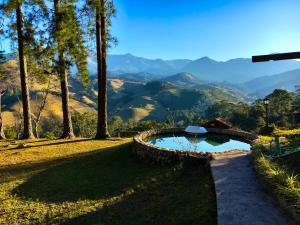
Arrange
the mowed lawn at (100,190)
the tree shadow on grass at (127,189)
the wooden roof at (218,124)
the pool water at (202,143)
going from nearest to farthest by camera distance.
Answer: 1. the tree shadow on grass at (127,189)
2. the mowed lawn at (100,190)
3. the pool water at (202,143)
4. the wooden roof at (218,124)

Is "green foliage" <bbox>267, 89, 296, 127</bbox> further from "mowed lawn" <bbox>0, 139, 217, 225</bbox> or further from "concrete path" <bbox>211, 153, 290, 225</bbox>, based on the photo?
"concrete path" <bbox>211, 153, 290, 225</bbox>

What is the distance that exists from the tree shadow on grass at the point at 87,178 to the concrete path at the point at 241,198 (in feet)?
10.8

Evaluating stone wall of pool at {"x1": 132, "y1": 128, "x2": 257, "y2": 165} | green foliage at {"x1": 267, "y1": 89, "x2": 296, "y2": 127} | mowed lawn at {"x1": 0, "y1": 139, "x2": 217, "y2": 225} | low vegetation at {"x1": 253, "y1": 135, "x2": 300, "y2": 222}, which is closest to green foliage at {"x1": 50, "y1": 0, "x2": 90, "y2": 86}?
mowed lawn at {"x1": 0, "y1": 139, "x2": 217, "y2": 225}

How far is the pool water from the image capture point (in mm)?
15887

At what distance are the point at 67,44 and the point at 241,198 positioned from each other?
1554cm

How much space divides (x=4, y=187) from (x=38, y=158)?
13.7 feet

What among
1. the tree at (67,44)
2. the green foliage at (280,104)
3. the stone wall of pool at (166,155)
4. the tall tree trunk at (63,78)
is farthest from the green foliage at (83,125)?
the stone wall of pool at (166,155)

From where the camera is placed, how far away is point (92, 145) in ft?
60.4

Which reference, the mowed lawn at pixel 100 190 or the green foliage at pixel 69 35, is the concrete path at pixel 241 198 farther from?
the green foliage at pixel 69 35

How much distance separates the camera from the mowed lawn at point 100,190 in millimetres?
8422

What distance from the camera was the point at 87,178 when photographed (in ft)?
40.7

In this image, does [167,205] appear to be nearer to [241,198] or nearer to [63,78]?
[241,198]

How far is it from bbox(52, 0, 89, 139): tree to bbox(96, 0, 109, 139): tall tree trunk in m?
1.07

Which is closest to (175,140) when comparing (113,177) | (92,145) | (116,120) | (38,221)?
(92,145)
